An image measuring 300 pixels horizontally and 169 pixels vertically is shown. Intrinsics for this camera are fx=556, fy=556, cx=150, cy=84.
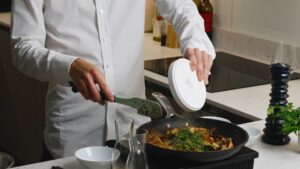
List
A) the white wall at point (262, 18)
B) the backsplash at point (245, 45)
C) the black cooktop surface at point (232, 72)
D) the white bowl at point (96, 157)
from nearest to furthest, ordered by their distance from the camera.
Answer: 1. the white bowl at point (96, 157)
2. the black cooktop surface at point (232, 72)
3. the white wall at point (262, 18)
4. the backsplash at point (245, 45)

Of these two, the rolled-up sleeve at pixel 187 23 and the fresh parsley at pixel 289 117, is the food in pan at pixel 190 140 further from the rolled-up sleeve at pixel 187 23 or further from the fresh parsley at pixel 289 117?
the rolled-up sleeve at pixel 187 23

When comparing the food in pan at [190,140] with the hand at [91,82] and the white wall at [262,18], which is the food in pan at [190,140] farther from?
the white wall at [262,18]

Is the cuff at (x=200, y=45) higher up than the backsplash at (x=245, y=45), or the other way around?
the cuff at (x=200, y=45)

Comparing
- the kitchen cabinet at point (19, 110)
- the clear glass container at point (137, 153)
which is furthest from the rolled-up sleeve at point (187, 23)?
the kitchen cabinet at point (19, 110)

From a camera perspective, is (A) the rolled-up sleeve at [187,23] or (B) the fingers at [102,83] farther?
(A) the rolled-up sleeve at [187,23]

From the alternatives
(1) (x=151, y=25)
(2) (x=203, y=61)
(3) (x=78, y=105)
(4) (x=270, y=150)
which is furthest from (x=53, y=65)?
(1) (x=151, y=25)

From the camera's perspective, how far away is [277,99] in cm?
165

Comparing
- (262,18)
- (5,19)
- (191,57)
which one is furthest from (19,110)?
(191,57)

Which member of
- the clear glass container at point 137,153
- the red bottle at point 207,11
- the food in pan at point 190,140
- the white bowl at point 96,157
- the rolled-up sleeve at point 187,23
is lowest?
the white bowl at point 96,157

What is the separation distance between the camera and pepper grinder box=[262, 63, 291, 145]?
1623mm

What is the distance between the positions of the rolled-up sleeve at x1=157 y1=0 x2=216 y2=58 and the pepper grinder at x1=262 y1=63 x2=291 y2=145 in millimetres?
210

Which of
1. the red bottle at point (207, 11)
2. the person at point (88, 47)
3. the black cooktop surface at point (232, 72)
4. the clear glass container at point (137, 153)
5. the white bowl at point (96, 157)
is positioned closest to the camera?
the clear glass container at point (137, 153)

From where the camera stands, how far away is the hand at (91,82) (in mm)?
1438

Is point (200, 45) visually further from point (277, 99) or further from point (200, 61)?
point (277, 99)
